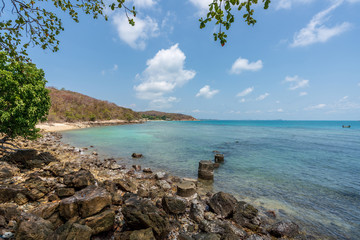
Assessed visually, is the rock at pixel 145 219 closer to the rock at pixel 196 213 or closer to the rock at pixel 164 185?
the rock at pixel 196 213

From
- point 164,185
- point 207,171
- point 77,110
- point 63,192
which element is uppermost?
point 77,110

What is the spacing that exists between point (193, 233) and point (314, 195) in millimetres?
9455

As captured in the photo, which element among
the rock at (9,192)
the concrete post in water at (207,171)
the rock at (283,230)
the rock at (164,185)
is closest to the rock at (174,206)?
the rock at (164,185)

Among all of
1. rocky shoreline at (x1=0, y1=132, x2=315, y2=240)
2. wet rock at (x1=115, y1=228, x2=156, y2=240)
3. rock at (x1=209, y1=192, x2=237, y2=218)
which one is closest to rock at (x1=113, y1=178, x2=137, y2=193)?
rocky shoreline at (x1=0, y1=132, x2=315, y2=240)

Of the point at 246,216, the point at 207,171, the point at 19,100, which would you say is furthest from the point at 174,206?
the point at 19,100

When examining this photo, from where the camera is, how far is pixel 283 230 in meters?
5.97

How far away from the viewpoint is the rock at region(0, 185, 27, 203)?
5.64m

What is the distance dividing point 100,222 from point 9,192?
4.33 m

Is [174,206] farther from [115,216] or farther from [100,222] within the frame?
[100,222]

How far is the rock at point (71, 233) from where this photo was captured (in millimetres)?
3853

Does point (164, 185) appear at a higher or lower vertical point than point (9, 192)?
lower

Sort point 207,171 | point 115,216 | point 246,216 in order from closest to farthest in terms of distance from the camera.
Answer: point 115,216, point 246,216, point 207,171

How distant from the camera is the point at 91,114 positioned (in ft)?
285

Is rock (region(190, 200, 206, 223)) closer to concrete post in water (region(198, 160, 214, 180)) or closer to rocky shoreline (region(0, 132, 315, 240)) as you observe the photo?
A: rocky shoreline (region(0, 132, 315, 240))
